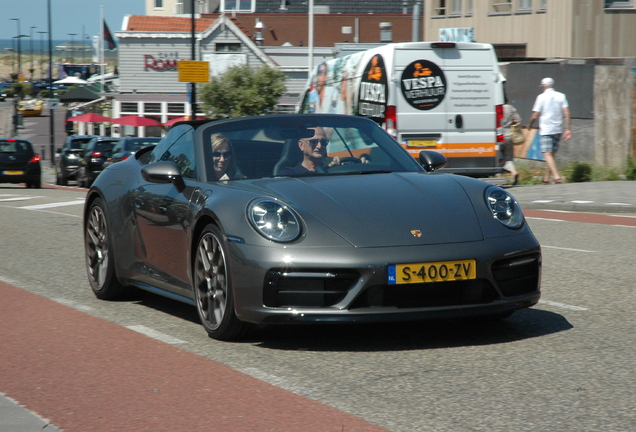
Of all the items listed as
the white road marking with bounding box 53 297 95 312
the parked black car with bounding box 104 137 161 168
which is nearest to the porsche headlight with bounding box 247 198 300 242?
the white road marking with bounding box 53 297 95 312

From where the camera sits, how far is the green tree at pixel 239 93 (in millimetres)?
49531

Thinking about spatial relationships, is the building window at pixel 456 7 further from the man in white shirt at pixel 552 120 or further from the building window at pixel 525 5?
the man in white shirt at pixel 552 120

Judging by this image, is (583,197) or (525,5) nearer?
(583,197)

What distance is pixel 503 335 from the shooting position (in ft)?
17.8

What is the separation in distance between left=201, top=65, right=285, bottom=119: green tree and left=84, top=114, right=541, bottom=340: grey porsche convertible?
43.4m

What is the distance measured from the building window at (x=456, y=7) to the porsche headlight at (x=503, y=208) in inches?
1287

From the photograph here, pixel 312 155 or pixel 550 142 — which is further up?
pixel 312 155

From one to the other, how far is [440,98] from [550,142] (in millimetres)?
2831

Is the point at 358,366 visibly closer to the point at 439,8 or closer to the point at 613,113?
the point at 613,113

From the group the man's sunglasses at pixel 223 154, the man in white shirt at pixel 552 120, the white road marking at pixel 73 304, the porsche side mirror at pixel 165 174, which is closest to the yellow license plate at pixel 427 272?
the man's sunglasses at pixel 223 154

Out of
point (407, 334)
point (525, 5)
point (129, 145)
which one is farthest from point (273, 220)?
point (525, 5)

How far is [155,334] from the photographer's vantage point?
5.74 meters

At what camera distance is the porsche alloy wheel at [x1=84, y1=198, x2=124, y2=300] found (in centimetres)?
698

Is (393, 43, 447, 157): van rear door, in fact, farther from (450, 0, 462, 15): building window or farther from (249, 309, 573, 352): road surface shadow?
(450, 0, 462, 15): building window
